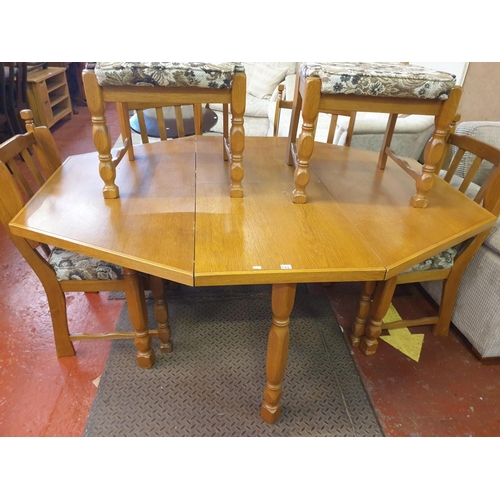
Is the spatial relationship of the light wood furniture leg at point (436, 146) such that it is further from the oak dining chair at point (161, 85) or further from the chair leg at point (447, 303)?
the oak dining chair at point (161, 85)

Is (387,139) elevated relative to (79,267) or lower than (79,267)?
elevated

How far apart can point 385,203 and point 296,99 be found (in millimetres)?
593

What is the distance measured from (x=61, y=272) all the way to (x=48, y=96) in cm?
412

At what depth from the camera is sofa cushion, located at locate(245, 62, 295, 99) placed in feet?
13.5

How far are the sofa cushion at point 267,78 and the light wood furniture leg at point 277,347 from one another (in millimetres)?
3549

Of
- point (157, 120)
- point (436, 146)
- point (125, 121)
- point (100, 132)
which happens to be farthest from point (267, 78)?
point (100, 132)

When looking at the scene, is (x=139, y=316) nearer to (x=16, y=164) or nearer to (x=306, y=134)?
(x=16, y=164)

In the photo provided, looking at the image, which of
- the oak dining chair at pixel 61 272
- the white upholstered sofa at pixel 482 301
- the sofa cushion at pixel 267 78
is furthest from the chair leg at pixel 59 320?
the sofa cushion at pixel 267 78

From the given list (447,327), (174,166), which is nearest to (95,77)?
(174,166)

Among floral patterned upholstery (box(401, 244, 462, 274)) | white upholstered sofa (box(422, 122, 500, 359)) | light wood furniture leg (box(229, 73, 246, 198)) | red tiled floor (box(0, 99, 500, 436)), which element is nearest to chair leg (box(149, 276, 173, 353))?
red tiled floor (box(0, 99, 500, 436))

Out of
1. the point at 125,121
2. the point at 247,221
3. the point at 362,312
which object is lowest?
the point at 362,312

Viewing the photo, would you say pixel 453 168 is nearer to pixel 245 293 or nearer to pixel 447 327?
pixel 447 327

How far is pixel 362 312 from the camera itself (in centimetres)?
170

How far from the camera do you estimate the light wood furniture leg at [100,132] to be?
1117 mm
